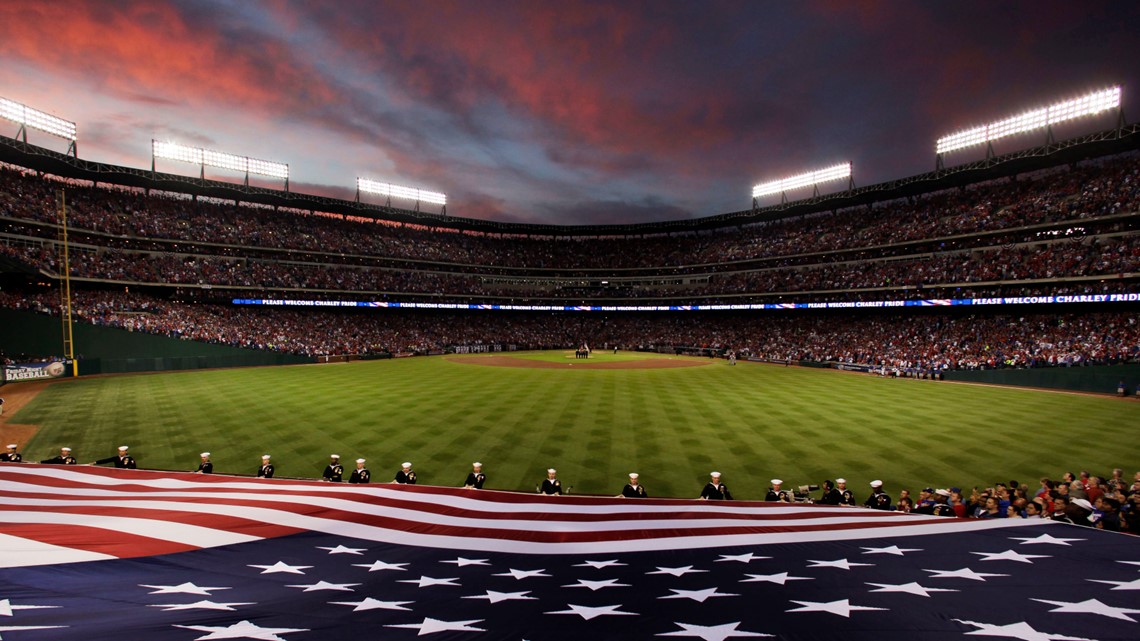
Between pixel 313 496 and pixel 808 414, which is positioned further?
pixel 808 414

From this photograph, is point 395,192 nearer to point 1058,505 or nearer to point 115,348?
point 115,348

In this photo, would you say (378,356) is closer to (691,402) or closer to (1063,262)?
(691,402)

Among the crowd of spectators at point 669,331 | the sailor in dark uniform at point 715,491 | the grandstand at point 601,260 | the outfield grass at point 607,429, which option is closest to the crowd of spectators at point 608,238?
the grandstand at point 601,260

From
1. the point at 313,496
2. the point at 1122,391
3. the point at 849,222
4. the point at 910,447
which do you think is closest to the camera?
the point at 313,496

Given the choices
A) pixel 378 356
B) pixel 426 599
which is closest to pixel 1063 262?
pixel 426 599

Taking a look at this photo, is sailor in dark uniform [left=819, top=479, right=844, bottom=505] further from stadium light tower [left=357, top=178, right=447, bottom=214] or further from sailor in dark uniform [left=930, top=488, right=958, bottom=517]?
stadium light tower [left=357, top=178, right=447, bottom=214]

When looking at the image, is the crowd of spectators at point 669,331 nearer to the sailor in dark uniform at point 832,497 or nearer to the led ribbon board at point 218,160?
the led ribbon board at point 218,160

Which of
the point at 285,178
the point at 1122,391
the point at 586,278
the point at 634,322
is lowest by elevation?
the point at 1122,391
